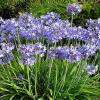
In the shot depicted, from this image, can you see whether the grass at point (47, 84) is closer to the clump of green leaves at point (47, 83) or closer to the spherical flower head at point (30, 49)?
the clump of green leaves at point (47, 83)

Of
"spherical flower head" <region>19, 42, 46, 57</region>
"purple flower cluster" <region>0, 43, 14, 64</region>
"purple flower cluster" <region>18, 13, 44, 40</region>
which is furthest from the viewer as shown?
"purple flower cluster" <region>18, 13, 44, 40</region>

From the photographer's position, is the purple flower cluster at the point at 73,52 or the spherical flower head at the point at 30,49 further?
the purple flower cluster at the point at 73,52

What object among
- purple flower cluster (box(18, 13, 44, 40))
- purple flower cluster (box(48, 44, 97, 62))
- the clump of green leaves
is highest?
purple flower cluster (box(18, 13, 44, 40))

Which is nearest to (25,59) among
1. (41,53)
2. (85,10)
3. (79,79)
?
(41,53)

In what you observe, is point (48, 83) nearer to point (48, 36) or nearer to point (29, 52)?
point (48, 36)

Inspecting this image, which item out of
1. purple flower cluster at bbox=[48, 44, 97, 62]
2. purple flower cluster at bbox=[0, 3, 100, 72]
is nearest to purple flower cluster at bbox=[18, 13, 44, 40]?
purple flower cluster at bbox=[0, 3, 100, 72]

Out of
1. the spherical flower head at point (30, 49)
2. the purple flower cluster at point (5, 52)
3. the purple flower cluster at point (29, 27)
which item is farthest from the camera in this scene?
the purple flower cluster at point (29, 27)

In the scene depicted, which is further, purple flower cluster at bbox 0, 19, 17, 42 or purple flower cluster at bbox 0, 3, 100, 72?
purple flower cluster at bbox 0, 19, 17, 42

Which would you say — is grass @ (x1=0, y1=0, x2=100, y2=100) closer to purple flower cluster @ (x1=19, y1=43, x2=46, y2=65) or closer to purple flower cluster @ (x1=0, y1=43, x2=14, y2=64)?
purple flower cluster @ (x1=0, y1=43, x2=14, y2=64)

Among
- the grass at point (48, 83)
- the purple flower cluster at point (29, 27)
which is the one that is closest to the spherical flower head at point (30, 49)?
the purple flower cluster at point (29, 27)

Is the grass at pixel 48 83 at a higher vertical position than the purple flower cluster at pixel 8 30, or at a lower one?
lower

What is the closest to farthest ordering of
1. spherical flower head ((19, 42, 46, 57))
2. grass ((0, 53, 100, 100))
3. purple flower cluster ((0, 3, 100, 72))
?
spherical flower head ((19, 42, 46, 57))
purple flower cluster ((0, 3, 100, 72))
grass ((0, 53, 100, 100))

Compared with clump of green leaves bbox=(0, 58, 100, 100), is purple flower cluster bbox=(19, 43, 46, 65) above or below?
above
